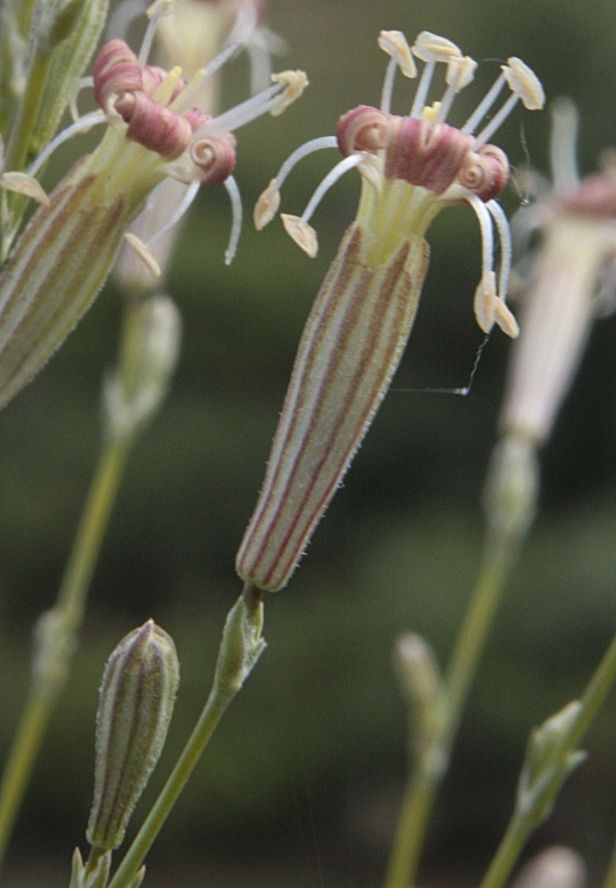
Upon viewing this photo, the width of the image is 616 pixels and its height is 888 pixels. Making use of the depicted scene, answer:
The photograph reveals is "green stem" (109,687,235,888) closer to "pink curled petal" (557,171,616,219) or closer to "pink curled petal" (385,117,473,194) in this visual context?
"pink curled petal" (385,117,473,194)

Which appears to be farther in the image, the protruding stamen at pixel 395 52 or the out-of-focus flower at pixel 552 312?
the out-of-focus flower at pixel 552 312

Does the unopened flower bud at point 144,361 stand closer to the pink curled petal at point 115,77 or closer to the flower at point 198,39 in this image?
the flower at point 198,39

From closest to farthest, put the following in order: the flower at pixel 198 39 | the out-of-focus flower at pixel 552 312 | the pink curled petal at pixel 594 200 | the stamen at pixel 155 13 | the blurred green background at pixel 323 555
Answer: the stamen at pixel 155 13 → the flower at pixel 198 39 → the out-of-focus flower at pixel 552 312 → the pink curled petal at pixel 594 200 → the blurred green background at pixel 323 555

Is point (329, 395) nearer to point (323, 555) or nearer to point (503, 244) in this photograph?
point (503, 244)

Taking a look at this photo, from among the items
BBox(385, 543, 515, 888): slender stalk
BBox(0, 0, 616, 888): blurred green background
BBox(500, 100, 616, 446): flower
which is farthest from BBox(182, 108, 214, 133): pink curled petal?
BBox(0, 0, 616, 888): blurred green background

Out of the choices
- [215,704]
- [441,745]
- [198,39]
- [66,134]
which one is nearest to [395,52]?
[66,134]

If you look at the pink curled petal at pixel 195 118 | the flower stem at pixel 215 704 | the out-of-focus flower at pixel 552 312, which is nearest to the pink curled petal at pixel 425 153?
the pink curled petal at pixel 195 118
